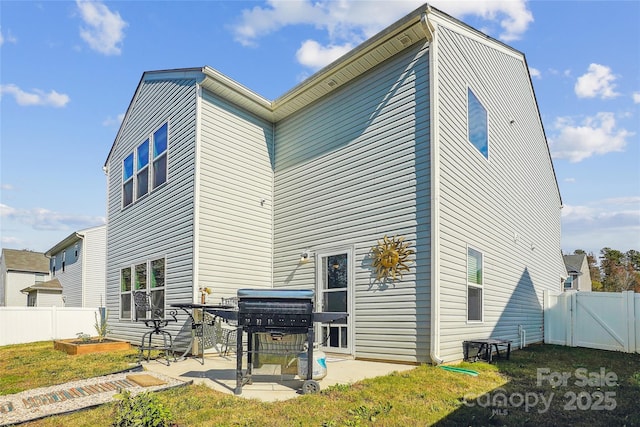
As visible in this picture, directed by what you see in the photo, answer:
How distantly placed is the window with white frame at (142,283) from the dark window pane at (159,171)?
1.87m

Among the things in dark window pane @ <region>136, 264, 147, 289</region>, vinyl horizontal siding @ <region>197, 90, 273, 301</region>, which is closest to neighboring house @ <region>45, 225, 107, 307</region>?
dark window pane @ <region>136, 264, 147, 289</region>

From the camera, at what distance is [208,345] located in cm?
789

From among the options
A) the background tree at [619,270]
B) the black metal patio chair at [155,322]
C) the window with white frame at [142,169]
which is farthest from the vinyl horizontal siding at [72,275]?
the background tree at [619,270]

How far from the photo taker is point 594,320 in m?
11.3

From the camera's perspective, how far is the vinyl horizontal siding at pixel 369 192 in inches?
271

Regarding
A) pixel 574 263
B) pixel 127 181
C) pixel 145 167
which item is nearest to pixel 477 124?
pixel 145 167

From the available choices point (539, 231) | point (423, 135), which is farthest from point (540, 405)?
point (539, 231)

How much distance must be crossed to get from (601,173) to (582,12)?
6510 millimetres

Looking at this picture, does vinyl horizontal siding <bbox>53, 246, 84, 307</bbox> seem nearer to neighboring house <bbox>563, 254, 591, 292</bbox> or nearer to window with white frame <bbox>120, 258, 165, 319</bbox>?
window with white frame <bbox>120, 258, 165, 319</bbox>

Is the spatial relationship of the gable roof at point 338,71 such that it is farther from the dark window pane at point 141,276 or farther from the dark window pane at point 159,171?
the dark window pane at point 141,276

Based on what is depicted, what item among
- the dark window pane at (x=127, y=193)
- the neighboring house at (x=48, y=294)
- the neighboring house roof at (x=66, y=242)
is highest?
the dark window pane at (x=127, y=193)

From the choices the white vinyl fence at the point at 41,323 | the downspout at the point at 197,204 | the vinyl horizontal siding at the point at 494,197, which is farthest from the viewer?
the white vinyl fence at the point at 41,323

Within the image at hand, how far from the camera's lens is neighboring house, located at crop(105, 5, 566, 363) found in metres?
6.97

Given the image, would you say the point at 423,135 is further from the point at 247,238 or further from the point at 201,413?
the point at 201,413
